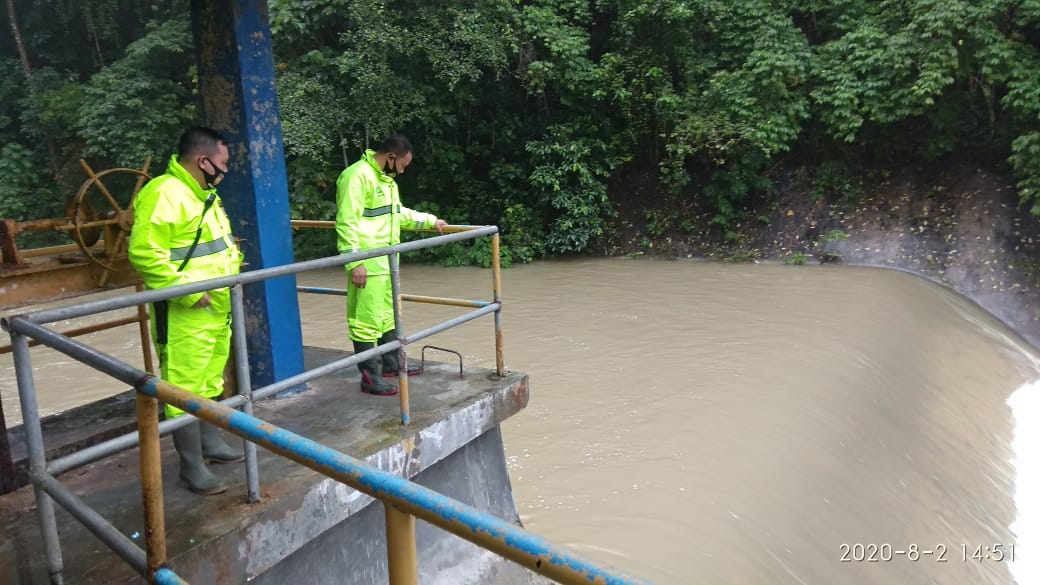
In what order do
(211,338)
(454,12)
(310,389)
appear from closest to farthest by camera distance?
1. (211,338)
2. (310,389)
3. (454,12)

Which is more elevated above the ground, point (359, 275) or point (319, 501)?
point (359, 275)

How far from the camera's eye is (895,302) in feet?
34.6

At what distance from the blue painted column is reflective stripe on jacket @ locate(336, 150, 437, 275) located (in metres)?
0.32

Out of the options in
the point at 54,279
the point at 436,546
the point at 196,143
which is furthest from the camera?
the point at 436,546

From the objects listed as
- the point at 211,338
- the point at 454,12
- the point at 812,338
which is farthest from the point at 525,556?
the point at 454,12

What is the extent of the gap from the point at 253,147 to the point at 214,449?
62.5 inches

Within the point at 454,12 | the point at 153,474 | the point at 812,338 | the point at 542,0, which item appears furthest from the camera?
the point at 542,0

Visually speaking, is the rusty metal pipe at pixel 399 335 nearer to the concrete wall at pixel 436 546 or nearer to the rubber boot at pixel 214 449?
the concrete wall at pixel 436 546

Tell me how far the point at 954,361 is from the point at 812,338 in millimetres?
1876

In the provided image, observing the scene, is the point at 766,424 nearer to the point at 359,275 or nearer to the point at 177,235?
the point at 359,275

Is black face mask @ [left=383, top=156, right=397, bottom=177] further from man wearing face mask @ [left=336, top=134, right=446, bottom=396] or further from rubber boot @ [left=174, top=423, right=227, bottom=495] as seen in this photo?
rubber boot @ [left=174, top=423, right=227, bottom=495]

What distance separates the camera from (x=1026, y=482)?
7145mm

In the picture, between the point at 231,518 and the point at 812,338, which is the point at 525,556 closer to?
the point at 231,518

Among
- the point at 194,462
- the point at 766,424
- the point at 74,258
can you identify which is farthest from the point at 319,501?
the point at 766,424
